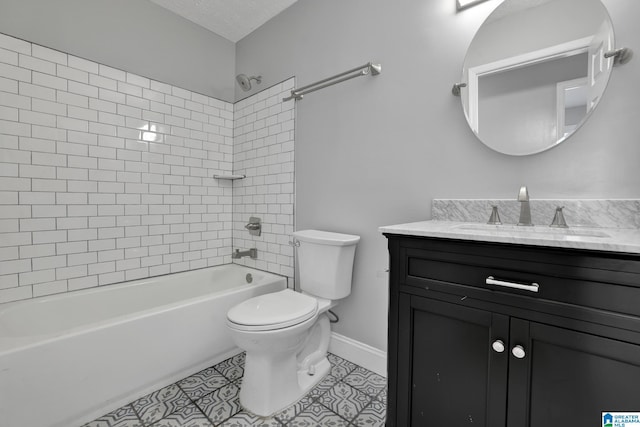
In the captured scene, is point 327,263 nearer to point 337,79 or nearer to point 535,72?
point 337,79

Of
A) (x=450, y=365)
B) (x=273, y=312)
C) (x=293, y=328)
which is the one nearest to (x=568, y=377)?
(x=450, y=365)

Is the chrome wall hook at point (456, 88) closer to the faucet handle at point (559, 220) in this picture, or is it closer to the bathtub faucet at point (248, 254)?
the faucet handle at point (559, 220)

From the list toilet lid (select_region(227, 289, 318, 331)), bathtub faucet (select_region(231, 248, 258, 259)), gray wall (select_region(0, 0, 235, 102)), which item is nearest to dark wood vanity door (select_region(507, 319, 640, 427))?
toilet lid (select_region(227, 289, 318, 331))

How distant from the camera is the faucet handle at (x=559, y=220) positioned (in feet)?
3.83

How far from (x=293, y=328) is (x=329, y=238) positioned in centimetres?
57

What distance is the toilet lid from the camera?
1390mm

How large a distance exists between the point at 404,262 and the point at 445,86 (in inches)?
39.5

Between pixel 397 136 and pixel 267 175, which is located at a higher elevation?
pixel 397 136

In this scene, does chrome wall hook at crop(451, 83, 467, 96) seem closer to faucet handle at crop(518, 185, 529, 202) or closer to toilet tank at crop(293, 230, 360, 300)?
faucet handle at crop(518, 185, 529, 202)

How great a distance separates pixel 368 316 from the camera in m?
1.86

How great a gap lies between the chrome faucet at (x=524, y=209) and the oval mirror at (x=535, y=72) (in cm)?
21

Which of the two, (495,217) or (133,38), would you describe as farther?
(133,38)

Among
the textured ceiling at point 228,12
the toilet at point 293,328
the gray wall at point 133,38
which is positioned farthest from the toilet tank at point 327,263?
the textured ceiling at point 228,12

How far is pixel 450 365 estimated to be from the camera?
3.29ft
